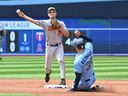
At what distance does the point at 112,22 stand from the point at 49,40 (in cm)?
2374

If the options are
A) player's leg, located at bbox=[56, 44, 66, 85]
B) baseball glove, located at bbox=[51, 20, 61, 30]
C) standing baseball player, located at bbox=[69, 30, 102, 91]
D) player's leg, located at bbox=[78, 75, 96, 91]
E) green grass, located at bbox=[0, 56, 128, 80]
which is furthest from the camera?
green grass, located at bbox=[0, 56, 128, 80]

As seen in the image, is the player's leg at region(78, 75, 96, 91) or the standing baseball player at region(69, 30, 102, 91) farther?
the player's leg at region(78, 75, 96, 91)

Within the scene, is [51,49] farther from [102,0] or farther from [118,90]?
[102,0]

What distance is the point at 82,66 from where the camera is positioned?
35.9ft

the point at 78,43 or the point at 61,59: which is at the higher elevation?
the point at 78,43

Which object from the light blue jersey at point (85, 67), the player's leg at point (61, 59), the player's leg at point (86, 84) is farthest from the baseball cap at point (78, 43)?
the player's leg at point (61, 59)

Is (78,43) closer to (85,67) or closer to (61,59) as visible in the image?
(85,67)

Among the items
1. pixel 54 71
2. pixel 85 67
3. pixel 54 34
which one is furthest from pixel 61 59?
pixel 54 71

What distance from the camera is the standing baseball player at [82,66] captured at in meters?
10.9

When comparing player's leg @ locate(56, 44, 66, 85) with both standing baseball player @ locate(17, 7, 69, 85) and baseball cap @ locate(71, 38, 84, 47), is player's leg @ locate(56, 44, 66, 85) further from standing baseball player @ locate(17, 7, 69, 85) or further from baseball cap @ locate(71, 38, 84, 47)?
baseball cap @ locate(71, 38, 84, 47)

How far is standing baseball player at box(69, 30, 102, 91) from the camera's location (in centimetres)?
1091

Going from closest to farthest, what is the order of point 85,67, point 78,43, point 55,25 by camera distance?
point 78,43
point 85,67
point 55,25

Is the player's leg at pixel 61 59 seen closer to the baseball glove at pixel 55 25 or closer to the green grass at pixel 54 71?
the baseball glove at pixel 55 25

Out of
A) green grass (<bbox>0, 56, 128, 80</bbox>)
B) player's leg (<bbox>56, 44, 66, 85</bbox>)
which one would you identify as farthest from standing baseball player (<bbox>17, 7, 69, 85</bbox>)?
green grass (<bbox>0, 56, 128, 80</bbox>)
